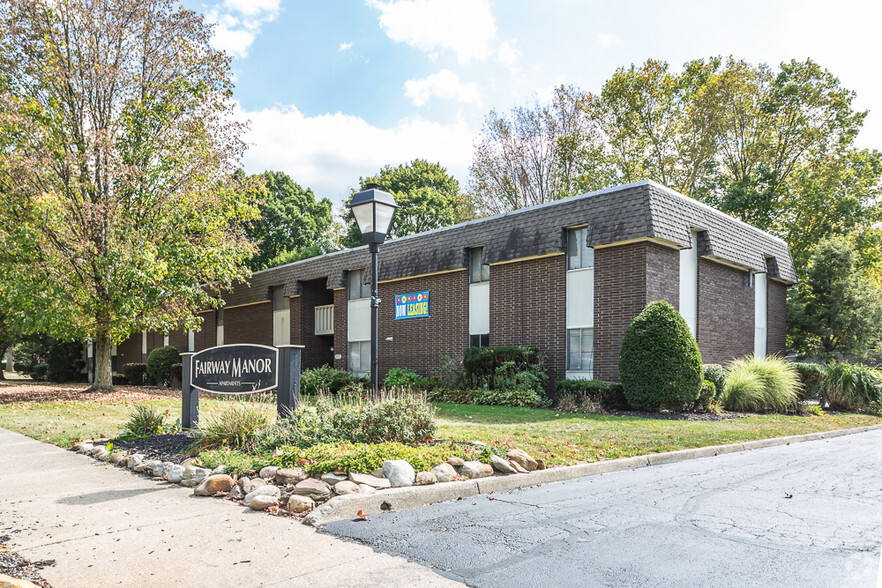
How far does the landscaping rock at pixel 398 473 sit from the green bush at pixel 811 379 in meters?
15.9

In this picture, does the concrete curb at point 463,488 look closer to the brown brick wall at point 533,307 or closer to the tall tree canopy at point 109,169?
the brown brick wall at point 533,307

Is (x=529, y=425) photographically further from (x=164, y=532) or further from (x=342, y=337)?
(x=342, y=337)

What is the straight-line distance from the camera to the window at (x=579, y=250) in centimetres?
1772

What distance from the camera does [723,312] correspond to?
1967 centimetres

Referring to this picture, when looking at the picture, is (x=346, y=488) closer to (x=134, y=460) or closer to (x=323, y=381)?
(x=134, y=460)

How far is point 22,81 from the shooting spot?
1841cm

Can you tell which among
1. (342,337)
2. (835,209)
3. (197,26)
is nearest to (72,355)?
(342,337)

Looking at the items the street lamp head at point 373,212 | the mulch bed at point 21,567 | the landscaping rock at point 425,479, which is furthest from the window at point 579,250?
the mulch bed at point 21,567

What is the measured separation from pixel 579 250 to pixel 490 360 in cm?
411

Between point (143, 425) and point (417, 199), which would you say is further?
point (417, 199)

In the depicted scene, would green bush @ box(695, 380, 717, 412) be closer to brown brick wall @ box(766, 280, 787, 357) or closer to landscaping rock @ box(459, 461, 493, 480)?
brown brick wall @ box(766, 280, 787, 357)

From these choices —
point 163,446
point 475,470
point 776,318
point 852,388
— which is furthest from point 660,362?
point 776,318

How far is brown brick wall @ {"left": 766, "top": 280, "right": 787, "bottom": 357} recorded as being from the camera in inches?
887

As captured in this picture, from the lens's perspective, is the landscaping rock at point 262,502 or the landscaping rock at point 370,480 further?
the landscaping rock at point 370,480
